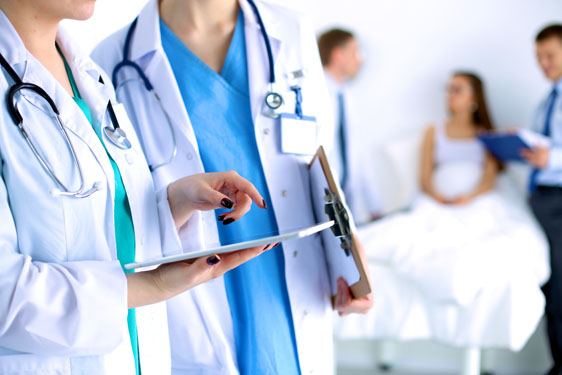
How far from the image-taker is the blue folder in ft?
9.77

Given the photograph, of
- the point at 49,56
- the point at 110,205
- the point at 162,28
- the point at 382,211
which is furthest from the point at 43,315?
the point at 382,211

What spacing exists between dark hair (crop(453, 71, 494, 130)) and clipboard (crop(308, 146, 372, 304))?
2576 millimetres

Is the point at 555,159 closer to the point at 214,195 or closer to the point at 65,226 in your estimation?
the point at 214,195

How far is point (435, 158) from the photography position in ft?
11.7

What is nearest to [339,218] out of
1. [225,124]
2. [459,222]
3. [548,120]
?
[225,124]

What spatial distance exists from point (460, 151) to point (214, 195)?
2.87 metres

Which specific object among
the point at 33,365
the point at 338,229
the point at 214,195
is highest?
the point at 214,195

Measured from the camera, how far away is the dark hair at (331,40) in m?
3.40

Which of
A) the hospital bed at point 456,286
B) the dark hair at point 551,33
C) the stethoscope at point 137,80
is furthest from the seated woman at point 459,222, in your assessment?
the stethoscope at point 137,80

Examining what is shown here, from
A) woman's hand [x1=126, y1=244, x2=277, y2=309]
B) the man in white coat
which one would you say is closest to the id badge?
woman's hand [x1=126, y1=244, x2=277, y2=309]

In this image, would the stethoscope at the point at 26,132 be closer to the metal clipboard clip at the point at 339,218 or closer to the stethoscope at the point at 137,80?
the stethoscope at the point at 137,80

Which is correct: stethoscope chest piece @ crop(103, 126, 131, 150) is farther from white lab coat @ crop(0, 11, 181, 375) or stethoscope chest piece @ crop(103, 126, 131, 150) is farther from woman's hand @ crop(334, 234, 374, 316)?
woman's hand @ crop(334, 234, 374, 316)

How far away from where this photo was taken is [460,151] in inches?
138

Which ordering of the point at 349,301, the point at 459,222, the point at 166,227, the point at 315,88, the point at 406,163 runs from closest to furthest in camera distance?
the point at 166,227 < the point at 349,301 < the point at 315,88 < the point at 459,222 < the point at 406,163
